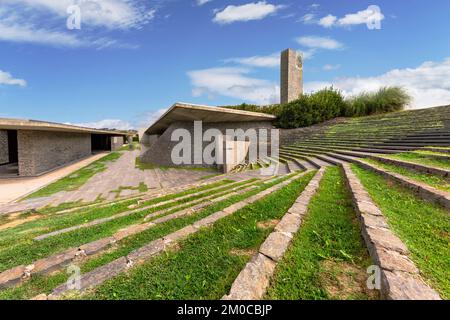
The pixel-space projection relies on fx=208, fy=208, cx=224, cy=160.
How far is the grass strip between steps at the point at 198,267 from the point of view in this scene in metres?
1.92

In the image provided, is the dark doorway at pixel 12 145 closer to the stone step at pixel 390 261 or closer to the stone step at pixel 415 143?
the stone step at pixel 390 261

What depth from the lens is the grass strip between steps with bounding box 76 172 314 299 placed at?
192 centimetres

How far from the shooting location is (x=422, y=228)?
2539mm

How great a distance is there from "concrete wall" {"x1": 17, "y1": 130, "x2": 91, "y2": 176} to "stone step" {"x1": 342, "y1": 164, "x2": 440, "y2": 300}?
16.1 metres

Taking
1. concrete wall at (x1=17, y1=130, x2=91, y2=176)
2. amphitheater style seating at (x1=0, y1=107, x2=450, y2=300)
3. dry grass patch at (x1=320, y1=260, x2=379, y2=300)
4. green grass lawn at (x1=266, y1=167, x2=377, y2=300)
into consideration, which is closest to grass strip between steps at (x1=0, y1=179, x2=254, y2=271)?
amphitheater style seating at (x1=0, y1=107, x2=450, y2=300)

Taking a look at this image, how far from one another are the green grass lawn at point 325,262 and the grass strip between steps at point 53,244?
286 cm

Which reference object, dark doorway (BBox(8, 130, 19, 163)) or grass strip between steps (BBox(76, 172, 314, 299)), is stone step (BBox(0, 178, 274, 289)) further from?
dark doorway (BBox(8, 130, 19, 163))

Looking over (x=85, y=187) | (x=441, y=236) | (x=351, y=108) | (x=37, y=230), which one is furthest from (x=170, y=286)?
(x=351, y=108)

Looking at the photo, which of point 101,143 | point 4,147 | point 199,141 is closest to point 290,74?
point 199,141

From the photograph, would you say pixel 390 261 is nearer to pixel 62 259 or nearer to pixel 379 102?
pixel 62 259

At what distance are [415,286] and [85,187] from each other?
10.8m

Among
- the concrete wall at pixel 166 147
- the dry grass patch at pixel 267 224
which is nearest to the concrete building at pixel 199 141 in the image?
the concrete wall at pixel 166 147

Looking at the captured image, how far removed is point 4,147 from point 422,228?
24549mm

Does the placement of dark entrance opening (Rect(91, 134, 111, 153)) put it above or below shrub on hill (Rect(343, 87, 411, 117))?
below
